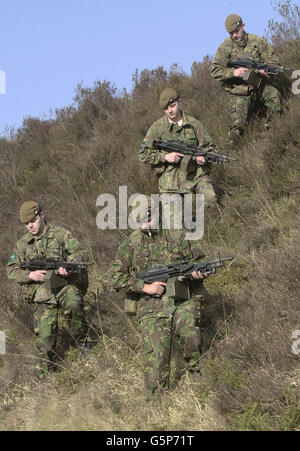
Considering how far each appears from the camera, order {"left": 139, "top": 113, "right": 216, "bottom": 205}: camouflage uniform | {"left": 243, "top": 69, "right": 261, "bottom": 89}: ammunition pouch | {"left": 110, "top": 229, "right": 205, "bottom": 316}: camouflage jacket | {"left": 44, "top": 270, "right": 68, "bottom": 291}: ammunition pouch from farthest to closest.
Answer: {"left": 243, "top": 69, "right": 261, "bottom": 89}: ammunition pouch
{"left": 139, "top": 113, "right": 216, "bottom": 205}: camouflage uniform
{"left": 44, "top": 270, "right": 68, "bottom": 291}: ammunition pouch
{"left": 110, "top": 229, "right": 205, "bottom": 316}: camouflage jacket

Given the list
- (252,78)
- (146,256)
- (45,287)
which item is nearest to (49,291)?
(45,287)

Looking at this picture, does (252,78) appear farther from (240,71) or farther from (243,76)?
(240,71)

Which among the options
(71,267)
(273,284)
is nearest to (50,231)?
(71,267)

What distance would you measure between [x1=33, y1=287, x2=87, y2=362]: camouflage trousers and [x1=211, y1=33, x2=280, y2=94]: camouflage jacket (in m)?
3.88

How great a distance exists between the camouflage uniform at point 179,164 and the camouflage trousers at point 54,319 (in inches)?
78.3

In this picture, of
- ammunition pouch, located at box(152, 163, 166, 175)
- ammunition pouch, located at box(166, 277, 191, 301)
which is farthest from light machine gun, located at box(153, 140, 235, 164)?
ammunition pouch, located at box(166, 277, 191, 301)

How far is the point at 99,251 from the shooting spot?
865cm

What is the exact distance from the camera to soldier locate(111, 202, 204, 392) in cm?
548

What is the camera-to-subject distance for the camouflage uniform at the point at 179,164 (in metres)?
7.85

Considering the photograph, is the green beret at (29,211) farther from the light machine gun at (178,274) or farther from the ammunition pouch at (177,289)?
the ammunition pouch at (177,289)

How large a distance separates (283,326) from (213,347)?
2.72 ft

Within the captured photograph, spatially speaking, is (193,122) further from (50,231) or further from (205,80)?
(205,80)

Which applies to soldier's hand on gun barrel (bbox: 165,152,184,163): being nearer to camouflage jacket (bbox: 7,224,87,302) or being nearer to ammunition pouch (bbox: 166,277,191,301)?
camouflage jacket (bbox: 7,224,87,302)

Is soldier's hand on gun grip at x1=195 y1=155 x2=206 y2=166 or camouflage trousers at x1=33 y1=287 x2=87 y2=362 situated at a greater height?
soldier's hand on gun grip at x1=195 y1=155 x2=206 y2=166
